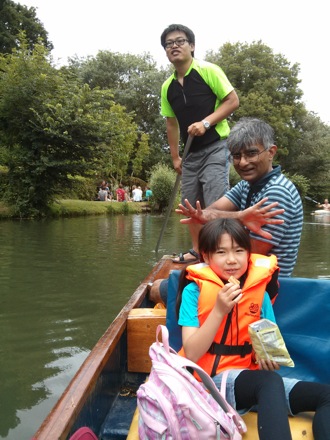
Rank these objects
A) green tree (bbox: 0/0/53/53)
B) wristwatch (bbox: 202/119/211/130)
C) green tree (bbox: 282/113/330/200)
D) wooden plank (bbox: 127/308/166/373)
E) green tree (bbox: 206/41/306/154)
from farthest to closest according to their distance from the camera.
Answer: green tree (bbox: 282/113/330/200) < green tree (bbox: 206/41/306/154) < green tree (bbox: 0/0/53/53) < wristwatch (bbox: 202/119/211/130) < wooden plank (bbox: 127/308/166/373)

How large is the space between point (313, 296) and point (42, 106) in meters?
12.3

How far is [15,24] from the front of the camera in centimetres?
2355

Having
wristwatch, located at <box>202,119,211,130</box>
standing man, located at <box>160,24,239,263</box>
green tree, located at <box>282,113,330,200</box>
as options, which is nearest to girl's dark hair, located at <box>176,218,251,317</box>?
standing man, located at <box>160,24,239,263</box>

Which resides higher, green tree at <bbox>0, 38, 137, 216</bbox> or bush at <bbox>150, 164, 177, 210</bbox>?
green tree at <bbox>0, 38, 137, 216</bbox>

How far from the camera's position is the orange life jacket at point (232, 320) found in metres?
1.48

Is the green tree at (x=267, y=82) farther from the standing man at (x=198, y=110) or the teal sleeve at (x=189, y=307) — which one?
the teal sleeve at (x=189, y=307)

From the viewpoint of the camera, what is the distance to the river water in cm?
262

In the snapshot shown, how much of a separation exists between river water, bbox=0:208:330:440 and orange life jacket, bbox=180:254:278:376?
3.90 feet

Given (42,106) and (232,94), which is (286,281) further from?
(42,106)

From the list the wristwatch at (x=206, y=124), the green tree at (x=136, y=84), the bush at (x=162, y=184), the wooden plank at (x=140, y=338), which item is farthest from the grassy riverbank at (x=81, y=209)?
the wooden plank at (x=140, y=338)

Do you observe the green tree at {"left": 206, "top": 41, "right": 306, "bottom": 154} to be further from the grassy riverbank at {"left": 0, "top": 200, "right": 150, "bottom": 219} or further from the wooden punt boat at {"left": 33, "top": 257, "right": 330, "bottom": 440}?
the wooden punt boat at {"left": 33, "top": 257, "right": 330, "bottom": 440}

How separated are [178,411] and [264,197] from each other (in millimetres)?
1002

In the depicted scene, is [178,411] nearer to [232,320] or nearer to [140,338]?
[232,320]

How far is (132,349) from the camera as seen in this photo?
2115 mm
